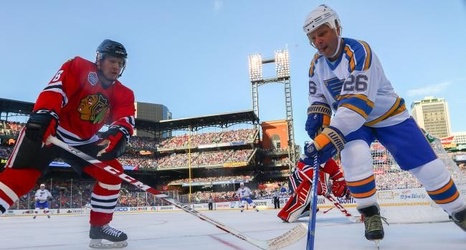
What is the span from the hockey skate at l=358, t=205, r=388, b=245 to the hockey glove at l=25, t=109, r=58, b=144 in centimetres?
228

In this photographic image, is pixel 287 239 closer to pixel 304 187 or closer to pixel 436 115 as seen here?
pixel 304 187

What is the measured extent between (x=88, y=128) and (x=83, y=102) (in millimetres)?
243

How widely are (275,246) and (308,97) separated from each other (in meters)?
1.33

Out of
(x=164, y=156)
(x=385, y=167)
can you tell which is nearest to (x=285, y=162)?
(x=164, y=156)

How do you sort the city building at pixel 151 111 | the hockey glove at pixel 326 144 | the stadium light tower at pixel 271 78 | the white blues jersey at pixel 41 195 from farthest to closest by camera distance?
the city building at pixel 151 111, the stadium light tower at pixel 271 78, the white blues jersey at pixel 41 195, the hockey glove at pixel 326 144

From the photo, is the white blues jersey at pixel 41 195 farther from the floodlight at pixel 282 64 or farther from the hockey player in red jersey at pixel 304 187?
the floodlight at pixel 282 64

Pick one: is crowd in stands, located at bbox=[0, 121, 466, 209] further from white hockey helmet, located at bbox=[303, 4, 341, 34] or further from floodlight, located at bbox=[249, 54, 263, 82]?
white hockey helmet, located at bbox=[303, 4, 341, 34]

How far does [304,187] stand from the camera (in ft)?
18.1

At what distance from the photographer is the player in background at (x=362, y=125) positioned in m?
2.26

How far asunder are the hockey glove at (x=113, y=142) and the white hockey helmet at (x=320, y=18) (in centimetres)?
175

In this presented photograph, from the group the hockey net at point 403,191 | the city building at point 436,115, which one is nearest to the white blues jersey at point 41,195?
the hockey net at point 403,191

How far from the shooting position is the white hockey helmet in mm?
2492

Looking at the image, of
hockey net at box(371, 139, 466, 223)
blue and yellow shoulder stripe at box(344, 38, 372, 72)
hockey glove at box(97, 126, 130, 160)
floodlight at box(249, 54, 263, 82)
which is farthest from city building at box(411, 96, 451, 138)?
hockey glove at box(97, 126, 130, 160)

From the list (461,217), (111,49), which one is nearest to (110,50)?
(111,49)
